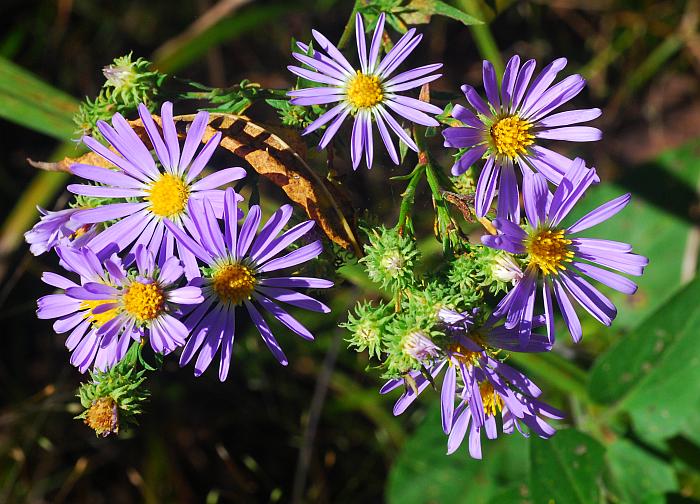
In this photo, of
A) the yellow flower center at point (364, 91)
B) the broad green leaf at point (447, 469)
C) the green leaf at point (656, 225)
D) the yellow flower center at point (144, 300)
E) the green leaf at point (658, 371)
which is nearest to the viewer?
the yellow flower center at point (144, 300)

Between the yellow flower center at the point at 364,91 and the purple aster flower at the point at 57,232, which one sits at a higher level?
the yellow flower center at the point at 364,91

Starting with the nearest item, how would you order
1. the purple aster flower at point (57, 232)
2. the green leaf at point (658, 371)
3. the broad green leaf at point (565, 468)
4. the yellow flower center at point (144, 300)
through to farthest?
the yellow flower center at point (144, 300), the purple aster flower at point (57, 232), the broad green leaf at point (565, 468), the green leaf at point (658, 371)

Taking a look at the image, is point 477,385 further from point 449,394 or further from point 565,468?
point 565,468

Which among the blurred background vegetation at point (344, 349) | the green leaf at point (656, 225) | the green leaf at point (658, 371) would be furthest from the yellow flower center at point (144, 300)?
the green leaf at point (656, 225)

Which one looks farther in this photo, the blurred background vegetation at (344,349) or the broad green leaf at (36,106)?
the blurred background vegetation at (344,349)

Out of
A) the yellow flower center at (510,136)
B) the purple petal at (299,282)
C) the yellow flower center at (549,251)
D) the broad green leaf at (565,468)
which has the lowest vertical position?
the broad green leaf at (565,468)

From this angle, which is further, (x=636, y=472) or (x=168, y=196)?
(x=636, y=472)

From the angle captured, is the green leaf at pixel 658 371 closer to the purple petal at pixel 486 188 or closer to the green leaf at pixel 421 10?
the purple petal at pixel 486 188

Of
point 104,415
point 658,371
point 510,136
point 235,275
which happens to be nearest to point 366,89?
point 510,136
